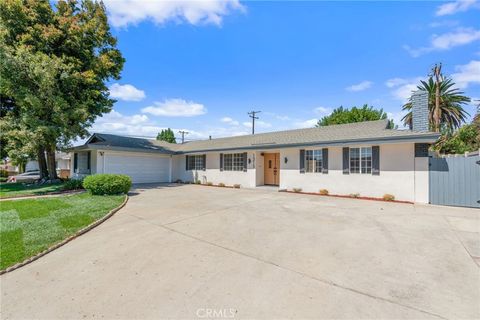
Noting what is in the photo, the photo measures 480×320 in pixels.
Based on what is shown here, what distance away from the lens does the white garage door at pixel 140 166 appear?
15805 mm

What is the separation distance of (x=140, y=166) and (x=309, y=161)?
40.7 feet

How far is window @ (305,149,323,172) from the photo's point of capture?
1230 cm

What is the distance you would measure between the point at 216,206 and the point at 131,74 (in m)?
14.2

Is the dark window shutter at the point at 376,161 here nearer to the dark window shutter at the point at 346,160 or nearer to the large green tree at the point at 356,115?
the dark window shutter at the point at 346,160

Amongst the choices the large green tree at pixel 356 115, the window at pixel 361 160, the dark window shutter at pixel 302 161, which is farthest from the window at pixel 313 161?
the large green tree at pixel 356 115

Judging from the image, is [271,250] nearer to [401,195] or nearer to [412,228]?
[412,228]

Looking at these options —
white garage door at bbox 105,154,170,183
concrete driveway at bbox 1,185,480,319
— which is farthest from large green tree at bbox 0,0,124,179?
concrete driveway at bbox 1,185,480,319

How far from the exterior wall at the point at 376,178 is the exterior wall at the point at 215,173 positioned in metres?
3.01

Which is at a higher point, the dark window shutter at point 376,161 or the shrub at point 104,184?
the dark window shutter at point 376,161

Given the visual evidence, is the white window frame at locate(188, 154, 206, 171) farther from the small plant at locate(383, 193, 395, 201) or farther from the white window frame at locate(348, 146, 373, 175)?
the small plant at locate(383, 193, 395, 201)

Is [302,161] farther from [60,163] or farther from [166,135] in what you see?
[60,163]

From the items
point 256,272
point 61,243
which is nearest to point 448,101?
point 256,272

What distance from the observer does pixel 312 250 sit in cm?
441

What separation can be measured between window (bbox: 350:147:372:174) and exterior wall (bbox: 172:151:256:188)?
5947 mm
